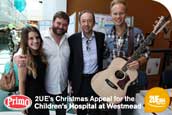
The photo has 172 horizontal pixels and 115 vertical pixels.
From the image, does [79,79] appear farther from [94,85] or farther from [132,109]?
[132,109]

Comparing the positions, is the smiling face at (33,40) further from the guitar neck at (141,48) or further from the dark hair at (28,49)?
the guitar neck at (141,48)

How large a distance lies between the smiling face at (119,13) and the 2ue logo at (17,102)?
21.3 inches

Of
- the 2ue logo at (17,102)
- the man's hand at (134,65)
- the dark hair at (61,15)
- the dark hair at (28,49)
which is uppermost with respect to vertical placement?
the dark hair at (61,15)

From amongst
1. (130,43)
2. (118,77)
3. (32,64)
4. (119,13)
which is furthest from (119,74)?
(32,64)

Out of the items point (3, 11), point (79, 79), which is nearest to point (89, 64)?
point (79, 79)

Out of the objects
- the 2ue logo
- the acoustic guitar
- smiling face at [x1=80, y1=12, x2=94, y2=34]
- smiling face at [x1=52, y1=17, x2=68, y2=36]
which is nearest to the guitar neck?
the acoustic guitar

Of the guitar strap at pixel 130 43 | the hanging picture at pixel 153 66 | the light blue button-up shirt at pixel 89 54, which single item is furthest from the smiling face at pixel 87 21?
the hanging picture at pixel 153 66

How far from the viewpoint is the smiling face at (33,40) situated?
3.51ft

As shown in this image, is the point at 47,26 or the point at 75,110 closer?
the point at 47,26

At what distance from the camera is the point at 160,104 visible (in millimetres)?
1140

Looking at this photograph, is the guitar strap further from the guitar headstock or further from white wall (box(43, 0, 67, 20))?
white wall (box(43, 0, 67, 20))

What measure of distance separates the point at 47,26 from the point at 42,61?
158 mm

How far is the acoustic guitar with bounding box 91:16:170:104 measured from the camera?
1.09 meters

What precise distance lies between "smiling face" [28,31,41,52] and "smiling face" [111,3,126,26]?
35 cm
